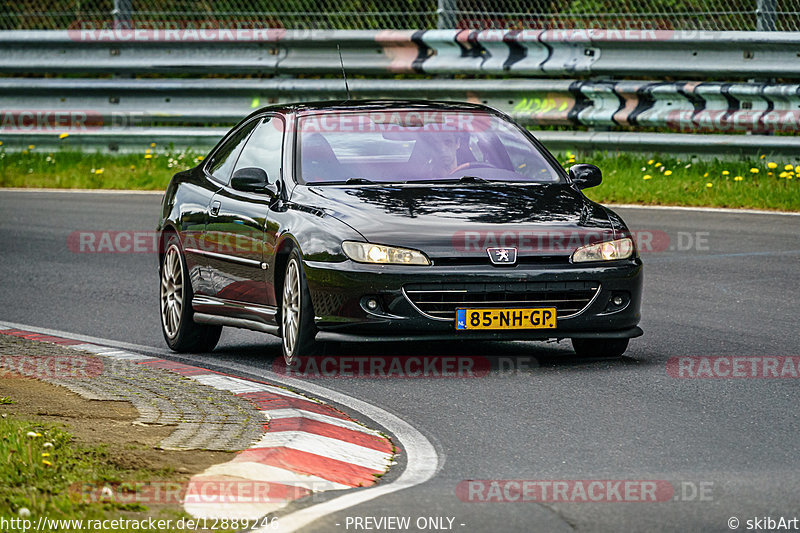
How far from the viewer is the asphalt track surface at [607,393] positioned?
5.61 metres

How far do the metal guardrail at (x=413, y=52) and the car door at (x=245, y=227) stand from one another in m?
7.62

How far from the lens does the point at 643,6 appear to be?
1920cm

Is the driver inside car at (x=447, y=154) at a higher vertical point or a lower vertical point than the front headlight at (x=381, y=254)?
higher

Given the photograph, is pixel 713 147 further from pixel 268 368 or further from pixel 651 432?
pixel 651 432

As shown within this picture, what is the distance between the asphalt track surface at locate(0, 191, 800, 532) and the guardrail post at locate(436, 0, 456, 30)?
4542mm

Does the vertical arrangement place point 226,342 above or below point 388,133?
below

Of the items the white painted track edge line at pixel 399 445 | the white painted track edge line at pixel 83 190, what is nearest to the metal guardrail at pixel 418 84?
the white painted track edge line at pixel 83 190

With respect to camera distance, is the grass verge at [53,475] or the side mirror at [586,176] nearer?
the grass verge at [53,475]

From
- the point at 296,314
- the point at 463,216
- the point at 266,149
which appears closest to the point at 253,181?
the point at 266,149

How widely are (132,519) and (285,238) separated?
12.8ft

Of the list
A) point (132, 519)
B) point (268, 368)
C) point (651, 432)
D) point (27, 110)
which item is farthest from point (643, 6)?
point (132, 519)

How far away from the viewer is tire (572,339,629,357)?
30.0 feet

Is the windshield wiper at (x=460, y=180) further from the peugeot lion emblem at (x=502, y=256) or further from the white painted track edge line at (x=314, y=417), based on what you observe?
the white painted track edge line at (x=314, y=417)

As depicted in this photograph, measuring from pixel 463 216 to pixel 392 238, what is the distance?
17.9 inches
